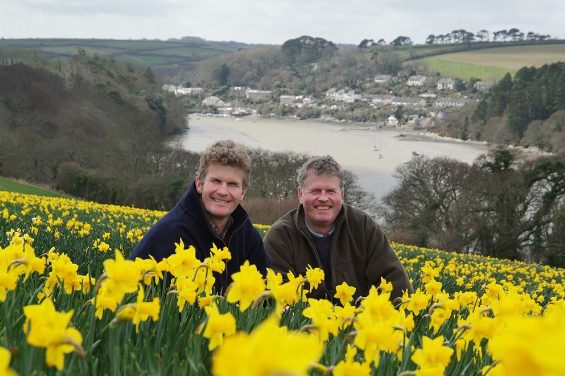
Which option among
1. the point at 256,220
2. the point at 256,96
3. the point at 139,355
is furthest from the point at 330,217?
the point at 256,96

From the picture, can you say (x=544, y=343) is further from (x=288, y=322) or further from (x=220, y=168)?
(x=220, y=168)

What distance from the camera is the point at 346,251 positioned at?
14.7 feet

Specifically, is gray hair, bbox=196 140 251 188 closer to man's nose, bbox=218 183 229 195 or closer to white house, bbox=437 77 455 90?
man's nose, bbox=218 183 229 195

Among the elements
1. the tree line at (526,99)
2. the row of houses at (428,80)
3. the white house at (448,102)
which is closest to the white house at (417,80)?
the row of houses at (428,80)

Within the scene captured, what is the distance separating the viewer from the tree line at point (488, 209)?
29812 millimetres

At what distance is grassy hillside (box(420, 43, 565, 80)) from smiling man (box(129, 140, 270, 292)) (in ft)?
445

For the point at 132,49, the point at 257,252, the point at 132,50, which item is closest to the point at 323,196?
the point at 257,252

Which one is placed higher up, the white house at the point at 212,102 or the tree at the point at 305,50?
the tree at the point at 305,50

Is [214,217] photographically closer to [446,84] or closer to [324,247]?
[324,247]

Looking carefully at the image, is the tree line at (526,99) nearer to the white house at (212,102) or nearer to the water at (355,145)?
the water at (355,145)

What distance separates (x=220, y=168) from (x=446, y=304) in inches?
68.4

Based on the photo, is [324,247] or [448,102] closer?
[324,247]

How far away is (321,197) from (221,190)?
0.93 m

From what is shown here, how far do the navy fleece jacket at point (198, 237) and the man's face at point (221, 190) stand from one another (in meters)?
0.06
